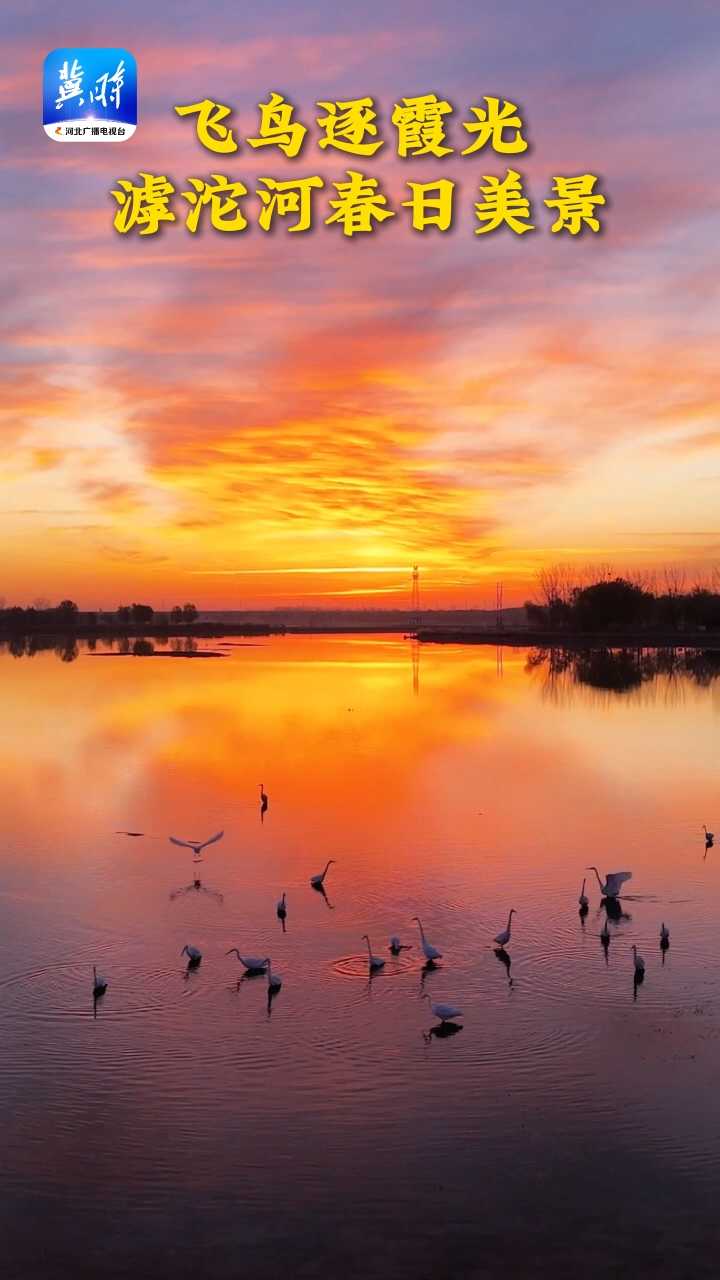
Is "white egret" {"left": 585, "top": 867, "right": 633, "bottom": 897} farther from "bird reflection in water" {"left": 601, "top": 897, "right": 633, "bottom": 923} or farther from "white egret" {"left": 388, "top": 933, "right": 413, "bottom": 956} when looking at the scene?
"white egret" {"left": 388, "top": 933, "right": 413, "bottom": 956}

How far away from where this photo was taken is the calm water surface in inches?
292

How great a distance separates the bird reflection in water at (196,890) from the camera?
51.3 feet

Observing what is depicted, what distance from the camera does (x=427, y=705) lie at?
46344 mm

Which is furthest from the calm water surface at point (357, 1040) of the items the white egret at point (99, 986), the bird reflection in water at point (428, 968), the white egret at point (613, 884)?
the white egret at point (613, 884)

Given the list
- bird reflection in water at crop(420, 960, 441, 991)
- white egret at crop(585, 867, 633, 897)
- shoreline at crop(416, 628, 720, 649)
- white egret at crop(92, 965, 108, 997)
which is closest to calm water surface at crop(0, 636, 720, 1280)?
bird reflection in water at crop(420, 960, 441, 991)

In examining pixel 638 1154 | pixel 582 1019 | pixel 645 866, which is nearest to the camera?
pixel 638 1154

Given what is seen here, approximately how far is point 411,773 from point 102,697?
2565cm

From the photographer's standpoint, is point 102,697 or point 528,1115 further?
point 102,697

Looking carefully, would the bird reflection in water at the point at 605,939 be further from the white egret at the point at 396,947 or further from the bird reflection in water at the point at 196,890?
the bird reflection in water at the point at 196,890

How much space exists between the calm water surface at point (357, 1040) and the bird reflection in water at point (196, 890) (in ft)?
0.36

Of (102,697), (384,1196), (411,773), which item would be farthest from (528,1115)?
(102,697)

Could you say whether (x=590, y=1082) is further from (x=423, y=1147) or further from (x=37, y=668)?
(x=37, y=668)

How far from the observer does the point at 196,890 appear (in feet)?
52.5

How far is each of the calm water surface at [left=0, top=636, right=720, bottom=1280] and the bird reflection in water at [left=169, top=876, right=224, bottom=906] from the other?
110mm
